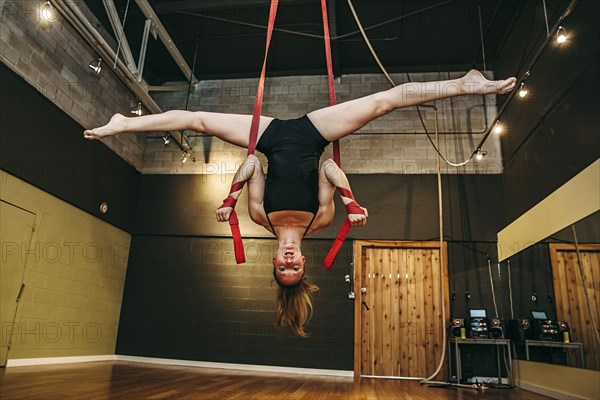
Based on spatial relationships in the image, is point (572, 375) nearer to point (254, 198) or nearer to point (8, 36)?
point (254, 198)

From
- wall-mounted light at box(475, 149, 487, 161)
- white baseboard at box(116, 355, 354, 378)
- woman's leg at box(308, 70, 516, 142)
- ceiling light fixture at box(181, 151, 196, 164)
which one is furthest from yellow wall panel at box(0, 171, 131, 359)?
wall-mounted light at box(475, 149, 487, 161)

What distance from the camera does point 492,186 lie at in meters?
6.87

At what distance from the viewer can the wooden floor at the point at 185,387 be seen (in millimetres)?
3428

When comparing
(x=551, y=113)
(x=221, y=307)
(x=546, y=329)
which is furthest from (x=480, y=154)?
(x=221, y=307)

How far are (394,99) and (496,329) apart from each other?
416 centimetres

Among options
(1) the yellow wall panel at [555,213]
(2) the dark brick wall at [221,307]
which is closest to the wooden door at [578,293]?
(1) the yellow wall panel at [555,213]

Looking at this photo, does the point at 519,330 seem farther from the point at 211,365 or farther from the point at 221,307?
the point at 211,365

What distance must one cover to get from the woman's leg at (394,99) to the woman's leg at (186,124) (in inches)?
18.4

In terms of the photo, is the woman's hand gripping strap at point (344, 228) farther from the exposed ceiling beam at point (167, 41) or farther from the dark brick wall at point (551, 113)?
the exposed ceiling beam at point (167, 41)

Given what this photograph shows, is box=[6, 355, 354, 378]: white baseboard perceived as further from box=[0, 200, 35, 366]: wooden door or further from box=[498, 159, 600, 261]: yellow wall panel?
box=[498, 159, 600, 261]: yellow wall panel

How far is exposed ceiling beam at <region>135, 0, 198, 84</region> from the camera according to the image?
6137 millimetres

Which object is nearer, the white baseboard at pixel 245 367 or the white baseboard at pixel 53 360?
the white baseboard at pixel 53 360

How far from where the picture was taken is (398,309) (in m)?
6.52

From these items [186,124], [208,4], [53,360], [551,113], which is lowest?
[53,360]
